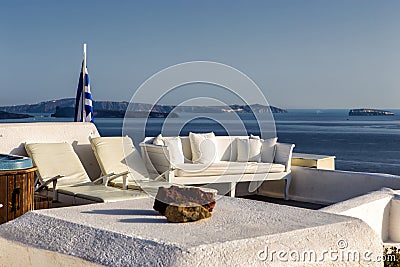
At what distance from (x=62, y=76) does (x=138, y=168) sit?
49.6ft

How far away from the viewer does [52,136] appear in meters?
6.23

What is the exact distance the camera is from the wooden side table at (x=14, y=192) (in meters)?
4.23

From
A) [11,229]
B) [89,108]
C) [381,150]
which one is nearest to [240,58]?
[381,150]

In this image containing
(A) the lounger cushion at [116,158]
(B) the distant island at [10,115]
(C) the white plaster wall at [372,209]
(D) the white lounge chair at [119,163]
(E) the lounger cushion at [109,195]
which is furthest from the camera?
(B) the distant island at [10,115]

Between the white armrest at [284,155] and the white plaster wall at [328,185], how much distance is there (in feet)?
0.47

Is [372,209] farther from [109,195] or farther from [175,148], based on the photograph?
[175,148]

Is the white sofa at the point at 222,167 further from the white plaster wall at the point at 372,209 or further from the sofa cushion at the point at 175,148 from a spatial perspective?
the white plaster wall at the point at 372,209

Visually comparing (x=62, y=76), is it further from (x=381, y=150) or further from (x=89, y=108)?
(x=381, y=150)

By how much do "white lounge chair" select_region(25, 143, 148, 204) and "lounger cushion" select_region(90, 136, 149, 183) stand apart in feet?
0.56

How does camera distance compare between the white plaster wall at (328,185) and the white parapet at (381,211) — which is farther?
the white plaster wall at (328,185)

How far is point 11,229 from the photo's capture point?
283 cm

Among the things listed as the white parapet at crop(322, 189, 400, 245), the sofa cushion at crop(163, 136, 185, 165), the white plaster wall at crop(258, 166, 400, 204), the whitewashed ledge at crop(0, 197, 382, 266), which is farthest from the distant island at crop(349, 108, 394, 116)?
the whitewashed ledge at crop(0, 197, 382, 266)

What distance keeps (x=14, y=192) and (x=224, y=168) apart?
3050 mm

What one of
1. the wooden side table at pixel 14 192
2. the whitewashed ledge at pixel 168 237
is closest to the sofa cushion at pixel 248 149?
the wooden side table at pixel 14 192
